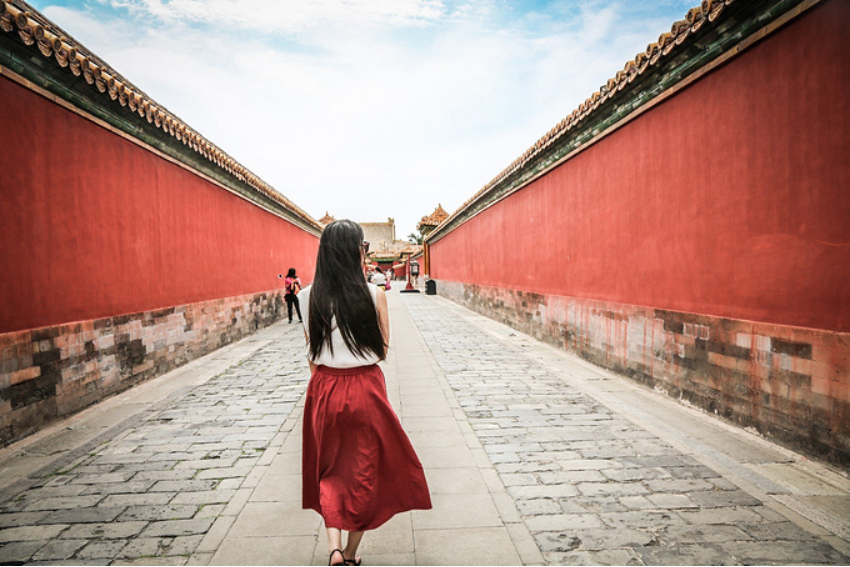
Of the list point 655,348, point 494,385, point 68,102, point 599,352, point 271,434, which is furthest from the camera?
point 599,352

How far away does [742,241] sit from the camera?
4395mm

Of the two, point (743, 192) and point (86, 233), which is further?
point (86, 233)

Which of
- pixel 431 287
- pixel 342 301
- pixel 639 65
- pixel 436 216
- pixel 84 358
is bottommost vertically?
pixel 84 358

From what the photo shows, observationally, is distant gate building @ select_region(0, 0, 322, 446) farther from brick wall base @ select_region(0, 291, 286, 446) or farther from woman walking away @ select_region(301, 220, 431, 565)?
woman walking away @ select_region(301, 220, 431, 565)

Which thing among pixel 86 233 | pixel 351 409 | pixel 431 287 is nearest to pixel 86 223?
pixel 86 233

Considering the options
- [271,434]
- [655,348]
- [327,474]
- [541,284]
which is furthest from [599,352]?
[327,474]

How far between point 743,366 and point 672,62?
141 inches

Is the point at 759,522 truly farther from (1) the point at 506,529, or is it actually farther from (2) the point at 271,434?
(2) the point at 271,434

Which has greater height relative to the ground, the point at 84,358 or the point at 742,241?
the point at 742,241

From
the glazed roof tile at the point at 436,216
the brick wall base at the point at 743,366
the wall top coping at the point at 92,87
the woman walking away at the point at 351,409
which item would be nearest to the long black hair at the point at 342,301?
the woman walking away at the point at 351,409

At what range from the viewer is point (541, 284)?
33.5ft

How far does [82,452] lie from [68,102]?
398 cm

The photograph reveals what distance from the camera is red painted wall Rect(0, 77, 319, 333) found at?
4.48 m

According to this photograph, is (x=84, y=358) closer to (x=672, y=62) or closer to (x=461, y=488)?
(x=461, y=488)
